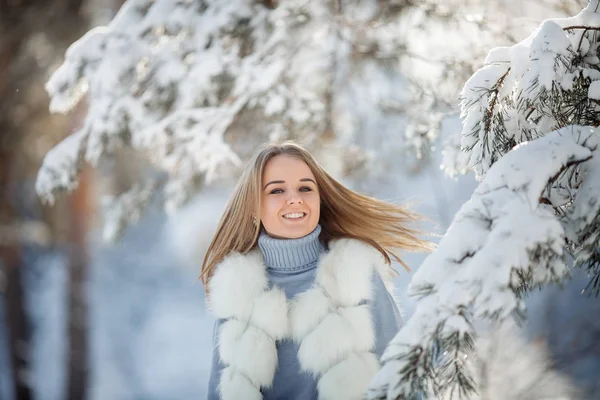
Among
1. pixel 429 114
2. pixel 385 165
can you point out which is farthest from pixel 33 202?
pixel 429 114

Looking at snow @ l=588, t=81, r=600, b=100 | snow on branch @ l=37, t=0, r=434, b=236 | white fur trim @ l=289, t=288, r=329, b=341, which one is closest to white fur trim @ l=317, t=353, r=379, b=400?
white fur trim @ l=289, t=288, r=329, b=341

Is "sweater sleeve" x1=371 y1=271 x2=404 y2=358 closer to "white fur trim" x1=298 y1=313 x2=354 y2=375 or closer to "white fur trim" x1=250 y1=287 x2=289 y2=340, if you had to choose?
"white fur trim" x1=298 y1=313 x2=354 y2=375

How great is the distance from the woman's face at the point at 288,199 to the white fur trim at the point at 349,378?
577 millimetres

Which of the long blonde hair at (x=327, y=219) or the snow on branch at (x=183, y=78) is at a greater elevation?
the snow on branch at (x=183, y=78)

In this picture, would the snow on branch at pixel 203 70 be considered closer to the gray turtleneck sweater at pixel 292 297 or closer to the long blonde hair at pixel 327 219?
the long blonde hair at pixel 327 219

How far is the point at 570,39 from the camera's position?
1708 mm

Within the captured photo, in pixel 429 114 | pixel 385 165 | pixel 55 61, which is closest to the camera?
pixel 429 114

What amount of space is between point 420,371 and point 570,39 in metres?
1.09

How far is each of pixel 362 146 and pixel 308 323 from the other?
92.0 inches

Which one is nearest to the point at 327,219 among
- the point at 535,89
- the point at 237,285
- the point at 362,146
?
the point at 237,285

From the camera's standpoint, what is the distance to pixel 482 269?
4.41 feet

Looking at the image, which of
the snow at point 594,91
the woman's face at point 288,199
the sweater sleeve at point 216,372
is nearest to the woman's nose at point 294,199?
the woman's face at point 288,199

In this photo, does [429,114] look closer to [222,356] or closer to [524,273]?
[222,356]

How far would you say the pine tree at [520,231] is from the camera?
4.42 feet
